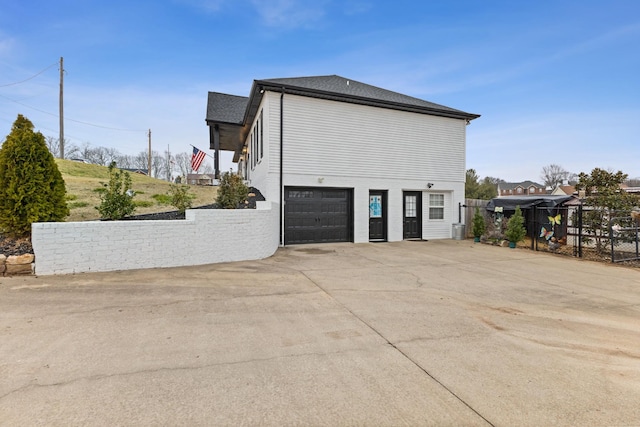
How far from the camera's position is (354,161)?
38.2 ft

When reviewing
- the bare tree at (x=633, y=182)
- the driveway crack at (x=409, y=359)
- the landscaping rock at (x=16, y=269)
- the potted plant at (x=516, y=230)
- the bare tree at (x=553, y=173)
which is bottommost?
the driveway crack at (x=409, y=359)

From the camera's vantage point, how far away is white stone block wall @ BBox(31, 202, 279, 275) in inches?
233

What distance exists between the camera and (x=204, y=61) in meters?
15.6

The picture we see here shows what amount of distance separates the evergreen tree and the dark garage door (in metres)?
6.47

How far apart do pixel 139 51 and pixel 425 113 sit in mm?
14185

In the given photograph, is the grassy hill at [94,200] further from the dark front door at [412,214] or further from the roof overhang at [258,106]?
the dark front door at [412,214]

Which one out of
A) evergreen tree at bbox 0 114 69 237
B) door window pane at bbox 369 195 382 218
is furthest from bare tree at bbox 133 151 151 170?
door window pane at bbox 369 195 382 218

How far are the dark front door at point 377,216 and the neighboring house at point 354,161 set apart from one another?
42mm

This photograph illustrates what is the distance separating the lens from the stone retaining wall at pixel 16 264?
569 centimetres

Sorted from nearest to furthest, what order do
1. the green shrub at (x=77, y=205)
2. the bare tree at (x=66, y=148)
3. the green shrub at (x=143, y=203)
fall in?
the green shrub at (x=77, y=205)
the green shrub at (x=143, y=203)
the bare tree at (x=66, y=148)

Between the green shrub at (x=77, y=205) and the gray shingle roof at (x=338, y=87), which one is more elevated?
the gray shingle roof at (x=338, y=87)

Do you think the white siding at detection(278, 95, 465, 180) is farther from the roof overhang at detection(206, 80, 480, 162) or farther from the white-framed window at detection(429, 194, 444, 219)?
the white-framed window at detection(429, 194, 444, 219)

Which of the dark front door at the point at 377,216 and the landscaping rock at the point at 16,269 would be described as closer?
the landscaping rock at the point at 16,269

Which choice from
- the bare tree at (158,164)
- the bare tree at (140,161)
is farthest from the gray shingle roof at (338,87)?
the bare tree at (140,161)
